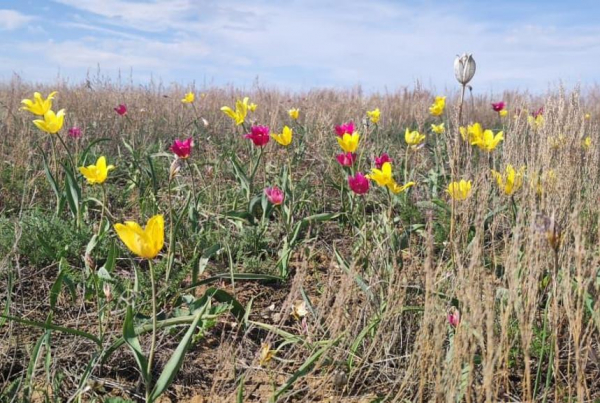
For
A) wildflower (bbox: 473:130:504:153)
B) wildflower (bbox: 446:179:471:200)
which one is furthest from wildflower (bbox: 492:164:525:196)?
wildflower (bbox: 473:130:504:153)

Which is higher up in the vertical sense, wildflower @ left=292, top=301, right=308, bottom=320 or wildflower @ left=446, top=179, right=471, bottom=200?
wildflower @ left=446, top=179, right=471, bottom=200

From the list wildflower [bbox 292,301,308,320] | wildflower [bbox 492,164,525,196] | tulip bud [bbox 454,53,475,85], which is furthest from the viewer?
tulip bud [bbox 454,53,475,85]

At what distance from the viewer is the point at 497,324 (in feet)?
6.04

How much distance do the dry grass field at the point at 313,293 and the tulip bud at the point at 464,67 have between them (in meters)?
0.26

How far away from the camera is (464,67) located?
8.59 feet

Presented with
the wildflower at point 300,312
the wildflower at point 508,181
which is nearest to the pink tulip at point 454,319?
the wildflower at point 300,312

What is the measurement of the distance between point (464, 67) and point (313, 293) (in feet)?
3.89

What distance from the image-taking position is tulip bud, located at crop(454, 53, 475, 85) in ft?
8.54

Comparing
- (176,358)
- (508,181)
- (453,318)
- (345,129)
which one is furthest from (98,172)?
(508,181)

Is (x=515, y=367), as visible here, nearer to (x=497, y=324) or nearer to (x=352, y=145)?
(x=497, y=324)

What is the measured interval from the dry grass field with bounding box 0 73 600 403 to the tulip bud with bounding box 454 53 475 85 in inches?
10.1

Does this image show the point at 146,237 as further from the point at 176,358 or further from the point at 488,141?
the point at 488,141

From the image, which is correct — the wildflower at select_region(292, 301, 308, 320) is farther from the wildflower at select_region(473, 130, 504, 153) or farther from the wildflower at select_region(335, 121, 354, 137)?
the wildflower at select_region(473, 130, 504, 153)

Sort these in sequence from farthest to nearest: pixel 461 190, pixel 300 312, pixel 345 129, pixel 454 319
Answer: pixel 345 129 → pixel 461 190 → pixel 300 312 → pixel 454 319
